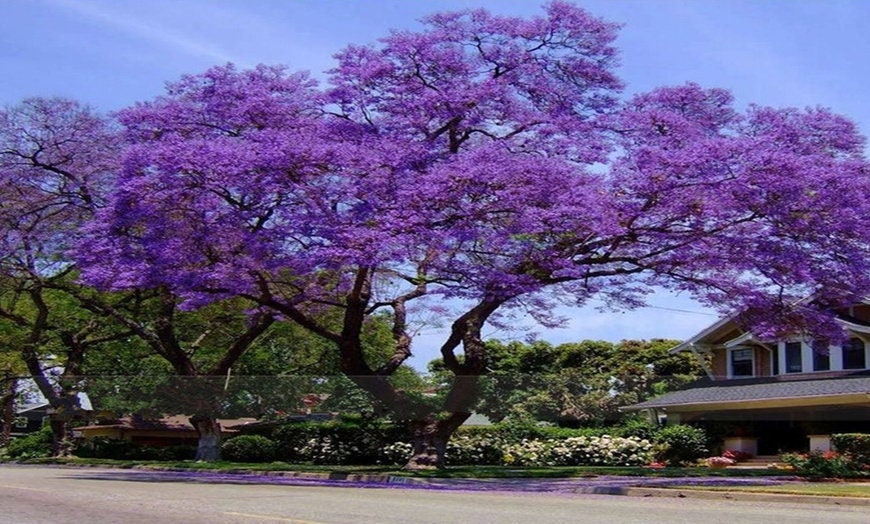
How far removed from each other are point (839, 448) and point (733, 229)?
304 inches

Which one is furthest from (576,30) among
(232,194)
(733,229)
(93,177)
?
(93,177)

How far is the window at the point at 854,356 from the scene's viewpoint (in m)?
35.5

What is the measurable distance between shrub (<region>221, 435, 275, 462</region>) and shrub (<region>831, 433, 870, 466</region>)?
2182 cm

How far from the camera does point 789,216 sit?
76.9ft

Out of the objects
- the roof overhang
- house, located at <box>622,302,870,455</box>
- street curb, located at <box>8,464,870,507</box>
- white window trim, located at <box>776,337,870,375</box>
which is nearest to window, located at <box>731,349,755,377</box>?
house, located at <box>622,302,870,455</box>

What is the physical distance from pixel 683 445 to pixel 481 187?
18879 millimetres

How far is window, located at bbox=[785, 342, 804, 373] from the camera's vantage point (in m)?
37.3

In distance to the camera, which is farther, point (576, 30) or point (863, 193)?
point (576, 30)

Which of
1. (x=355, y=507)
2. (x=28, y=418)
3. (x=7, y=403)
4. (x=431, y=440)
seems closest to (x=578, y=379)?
(x=431, y=440)

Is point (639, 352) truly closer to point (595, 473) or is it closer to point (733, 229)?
point (595, 473)

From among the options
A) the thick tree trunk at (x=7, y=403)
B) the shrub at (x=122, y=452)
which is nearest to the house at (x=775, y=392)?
the shrub at (x=122, y=452)

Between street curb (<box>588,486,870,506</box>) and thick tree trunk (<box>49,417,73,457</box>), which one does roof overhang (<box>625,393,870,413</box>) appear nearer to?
street curb (<box>588,486,870,506</box>)

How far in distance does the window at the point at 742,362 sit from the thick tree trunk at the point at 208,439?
19.8 meters

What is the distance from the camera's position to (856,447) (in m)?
27.6
